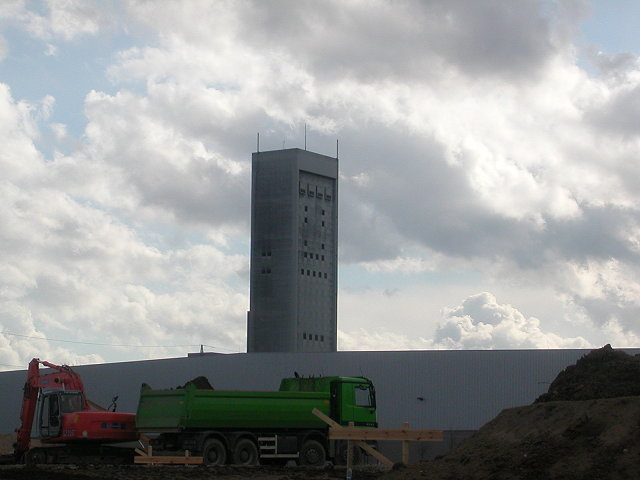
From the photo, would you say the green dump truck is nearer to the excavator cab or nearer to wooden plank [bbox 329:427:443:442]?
the excavator cab

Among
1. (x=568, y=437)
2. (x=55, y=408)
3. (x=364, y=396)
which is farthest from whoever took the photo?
(x=364, y=396)

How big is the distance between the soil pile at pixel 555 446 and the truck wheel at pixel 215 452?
12611 mm

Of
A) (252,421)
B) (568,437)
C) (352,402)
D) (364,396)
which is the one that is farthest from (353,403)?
(568,437)

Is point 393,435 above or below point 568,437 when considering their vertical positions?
above

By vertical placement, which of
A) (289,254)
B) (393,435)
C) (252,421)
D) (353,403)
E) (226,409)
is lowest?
(393,435)

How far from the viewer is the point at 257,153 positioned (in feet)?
354

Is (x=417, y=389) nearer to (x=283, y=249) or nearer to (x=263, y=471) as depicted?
(x=263, y=471)

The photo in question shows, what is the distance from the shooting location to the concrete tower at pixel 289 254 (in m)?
105

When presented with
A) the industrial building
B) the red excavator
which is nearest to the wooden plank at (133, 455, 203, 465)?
the red excavator

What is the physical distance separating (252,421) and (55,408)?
7.52m

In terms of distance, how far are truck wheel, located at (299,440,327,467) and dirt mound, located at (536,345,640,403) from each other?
11.5m

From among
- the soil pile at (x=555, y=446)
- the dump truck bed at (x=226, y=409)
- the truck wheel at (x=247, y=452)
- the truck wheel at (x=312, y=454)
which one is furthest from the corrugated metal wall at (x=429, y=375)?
the soil pile at (x=555, y=446)

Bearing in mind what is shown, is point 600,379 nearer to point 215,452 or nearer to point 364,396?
point 364,396

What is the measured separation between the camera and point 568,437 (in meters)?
19.9
